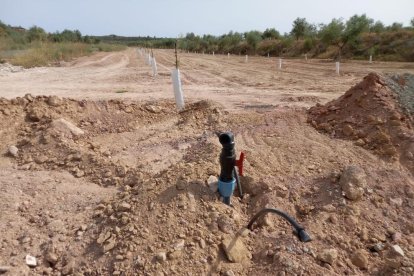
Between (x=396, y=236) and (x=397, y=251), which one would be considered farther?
(x=396, y=236)

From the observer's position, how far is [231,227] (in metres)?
2.58

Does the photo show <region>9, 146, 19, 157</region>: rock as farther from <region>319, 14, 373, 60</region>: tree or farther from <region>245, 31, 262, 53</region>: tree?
<region>245, 31, 262, 53</region>: tree

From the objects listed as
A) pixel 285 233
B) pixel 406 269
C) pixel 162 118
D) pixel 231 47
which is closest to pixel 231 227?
pixel 285 233

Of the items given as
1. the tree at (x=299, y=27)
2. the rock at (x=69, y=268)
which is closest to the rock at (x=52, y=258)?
the rock at (x=69, y=268)

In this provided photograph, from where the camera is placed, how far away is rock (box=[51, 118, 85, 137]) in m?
4.47

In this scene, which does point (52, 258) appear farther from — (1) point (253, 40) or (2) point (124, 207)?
(1) point (253, 40)

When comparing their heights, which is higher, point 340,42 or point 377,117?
point 340,42

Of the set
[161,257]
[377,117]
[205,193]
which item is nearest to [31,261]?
[161,257]

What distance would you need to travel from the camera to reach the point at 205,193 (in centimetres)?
281

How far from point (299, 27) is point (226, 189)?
41218mm

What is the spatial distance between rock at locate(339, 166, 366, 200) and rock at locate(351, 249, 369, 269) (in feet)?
1.89

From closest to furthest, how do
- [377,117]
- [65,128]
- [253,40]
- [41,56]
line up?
[377,117], [65,128], [41,56], [253,40]

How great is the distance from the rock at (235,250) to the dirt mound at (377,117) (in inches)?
83.4

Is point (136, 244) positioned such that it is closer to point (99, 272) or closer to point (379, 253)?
point (99, 272)
